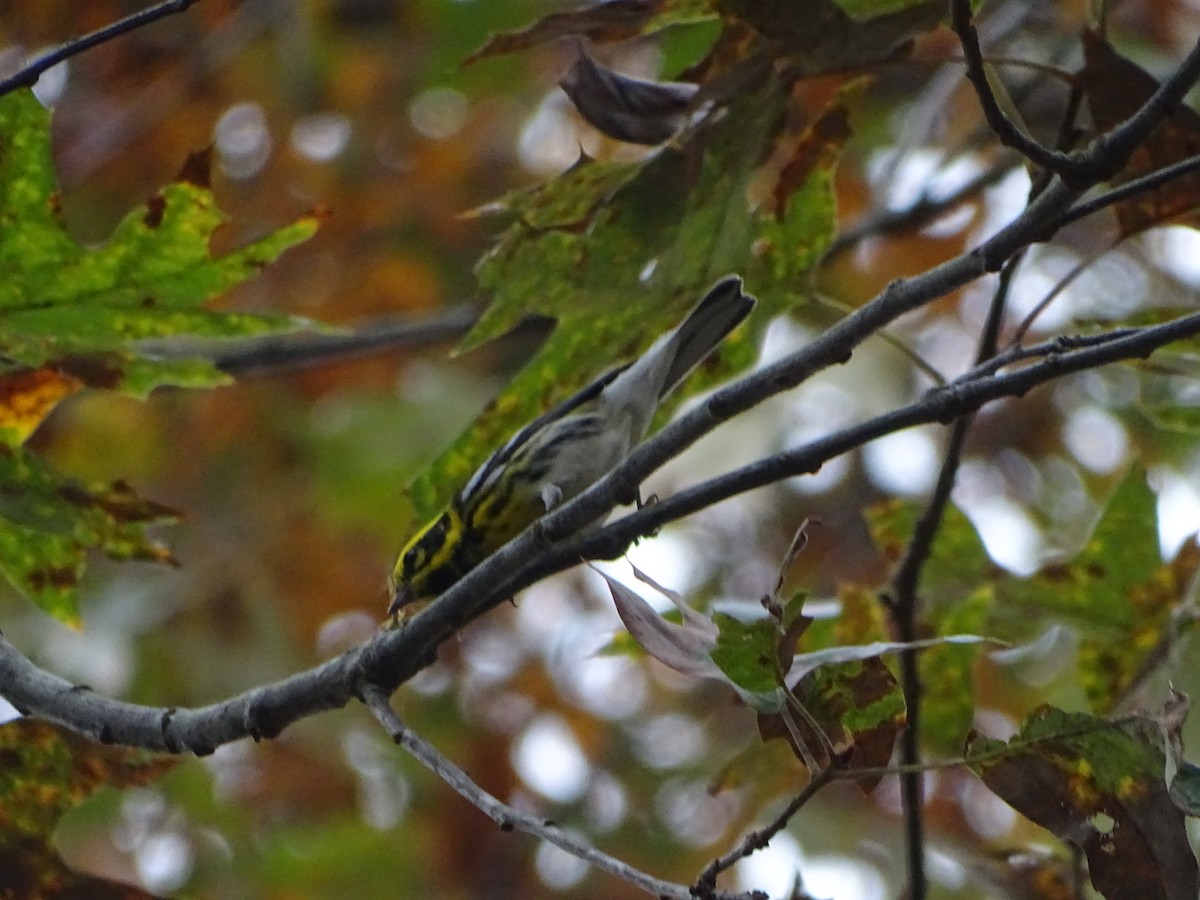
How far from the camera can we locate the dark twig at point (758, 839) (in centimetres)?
149

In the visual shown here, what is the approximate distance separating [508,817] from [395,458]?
4375 mm

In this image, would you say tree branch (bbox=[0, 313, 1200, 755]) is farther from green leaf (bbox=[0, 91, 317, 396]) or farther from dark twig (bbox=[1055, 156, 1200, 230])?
green leaf (bbox=[0, 91, 317, 396])

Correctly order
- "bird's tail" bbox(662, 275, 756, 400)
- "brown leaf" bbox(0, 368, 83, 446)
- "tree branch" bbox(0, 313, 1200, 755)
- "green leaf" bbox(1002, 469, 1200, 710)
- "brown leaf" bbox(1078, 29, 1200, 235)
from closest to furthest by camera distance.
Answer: "tree branch" bbox(0, 313, 1200, 755), "brown leaf" bbox(1078, 29, 1200, 235), "brown leaf" bbox(0, 368, 83, 446), "bird's tail" bbox(662, 275, 756, 400), "green leaf" bbox(1002, 469, 1200, 710)

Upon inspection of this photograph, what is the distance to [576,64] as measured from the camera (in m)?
2.00

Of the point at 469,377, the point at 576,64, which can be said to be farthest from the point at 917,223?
the point at 469,377

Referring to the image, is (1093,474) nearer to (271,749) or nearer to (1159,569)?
(271,749)

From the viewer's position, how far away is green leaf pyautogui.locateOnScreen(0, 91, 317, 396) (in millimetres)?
2227

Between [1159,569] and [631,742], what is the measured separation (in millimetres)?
5602

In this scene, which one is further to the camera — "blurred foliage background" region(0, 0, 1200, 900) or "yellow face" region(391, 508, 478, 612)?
"blurred foliage background" region(0, 0, 1200, 900)

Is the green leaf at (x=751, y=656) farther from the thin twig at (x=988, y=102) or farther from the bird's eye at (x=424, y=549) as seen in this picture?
the bird's eye at (x=424, y=549)

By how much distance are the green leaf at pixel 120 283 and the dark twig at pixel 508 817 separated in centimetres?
72

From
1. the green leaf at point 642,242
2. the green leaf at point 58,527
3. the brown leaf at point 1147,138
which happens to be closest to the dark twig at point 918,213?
the green leaf at point 642,242

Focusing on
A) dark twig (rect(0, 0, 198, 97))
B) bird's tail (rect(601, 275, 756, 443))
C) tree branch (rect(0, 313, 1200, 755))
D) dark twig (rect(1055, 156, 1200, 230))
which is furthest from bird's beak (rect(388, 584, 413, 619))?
dark twig (rect(1055, 156, 1200, 230))

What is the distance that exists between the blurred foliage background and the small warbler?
6.97 feet
